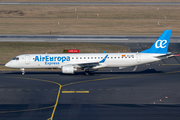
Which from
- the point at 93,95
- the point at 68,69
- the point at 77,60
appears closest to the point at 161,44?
the point at 77,60

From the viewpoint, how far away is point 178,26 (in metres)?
97.8

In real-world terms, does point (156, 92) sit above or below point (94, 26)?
below

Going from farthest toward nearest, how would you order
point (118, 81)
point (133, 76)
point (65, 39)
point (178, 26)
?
point (178, 26) < point (65, 39) < point (133, 76) < point (118, 81)

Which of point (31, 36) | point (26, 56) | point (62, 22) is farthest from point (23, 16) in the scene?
point (26, 56)

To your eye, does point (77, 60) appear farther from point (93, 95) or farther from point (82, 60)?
point (93, 95)

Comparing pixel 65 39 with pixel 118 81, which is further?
pixel 65 39

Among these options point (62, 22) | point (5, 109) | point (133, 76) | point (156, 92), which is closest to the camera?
point (5, 109)

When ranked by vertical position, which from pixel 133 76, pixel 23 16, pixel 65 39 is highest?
pixel 23 16

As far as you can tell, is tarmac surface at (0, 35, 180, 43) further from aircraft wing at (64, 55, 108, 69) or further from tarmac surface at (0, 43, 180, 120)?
aircraft wing at (64, 55, 108, 69)

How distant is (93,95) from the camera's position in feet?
125

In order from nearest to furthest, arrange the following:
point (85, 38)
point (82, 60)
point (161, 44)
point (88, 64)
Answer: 1. point (88, 64)
2. point (82, 60)
3. point (161, 44)
4. point (85, 38)

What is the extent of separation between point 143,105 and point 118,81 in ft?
37.5

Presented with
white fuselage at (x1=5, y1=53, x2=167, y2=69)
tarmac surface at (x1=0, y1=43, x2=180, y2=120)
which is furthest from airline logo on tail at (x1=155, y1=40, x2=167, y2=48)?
tarmac surface at (x1=0, y1=43, x2=180, y2=120)

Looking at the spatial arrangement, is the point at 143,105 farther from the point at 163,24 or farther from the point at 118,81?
the point at 163,24
